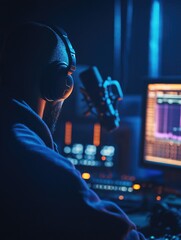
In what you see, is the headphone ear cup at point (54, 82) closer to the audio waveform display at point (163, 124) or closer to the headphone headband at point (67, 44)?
the headphone headband at point (67, 44)

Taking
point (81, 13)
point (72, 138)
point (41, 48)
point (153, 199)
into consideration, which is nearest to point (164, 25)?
point (81, 13)

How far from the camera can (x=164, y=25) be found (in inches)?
94.8

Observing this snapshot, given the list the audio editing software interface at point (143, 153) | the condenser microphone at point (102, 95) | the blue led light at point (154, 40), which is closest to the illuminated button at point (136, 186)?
the audio editing software interface at point (143, 153)

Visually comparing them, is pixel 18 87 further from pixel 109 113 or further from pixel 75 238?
pixel 109 113

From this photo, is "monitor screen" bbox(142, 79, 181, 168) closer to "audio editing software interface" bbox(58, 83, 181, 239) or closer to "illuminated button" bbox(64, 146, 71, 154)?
"audio editing software interface" bbox(58, 83, 181, 239)

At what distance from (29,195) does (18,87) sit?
1.04 ft

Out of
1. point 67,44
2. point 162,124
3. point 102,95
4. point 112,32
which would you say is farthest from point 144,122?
point 112,32

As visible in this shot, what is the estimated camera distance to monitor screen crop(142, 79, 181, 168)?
164 centimetres

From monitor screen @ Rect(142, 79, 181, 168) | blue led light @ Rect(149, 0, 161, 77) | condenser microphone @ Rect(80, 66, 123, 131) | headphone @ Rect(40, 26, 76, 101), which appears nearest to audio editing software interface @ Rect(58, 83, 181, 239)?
monitor screen @ Rect(142, 79, 181, 168)

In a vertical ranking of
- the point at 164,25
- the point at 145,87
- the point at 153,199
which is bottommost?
the point at 153,199

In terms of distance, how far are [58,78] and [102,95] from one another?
0.55 metres

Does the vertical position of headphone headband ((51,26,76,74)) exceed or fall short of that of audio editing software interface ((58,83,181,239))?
it exceeds it

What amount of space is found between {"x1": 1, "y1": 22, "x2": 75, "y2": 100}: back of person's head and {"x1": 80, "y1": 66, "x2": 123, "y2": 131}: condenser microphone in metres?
0.55

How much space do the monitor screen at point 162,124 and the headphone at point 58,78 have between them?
652 mm
